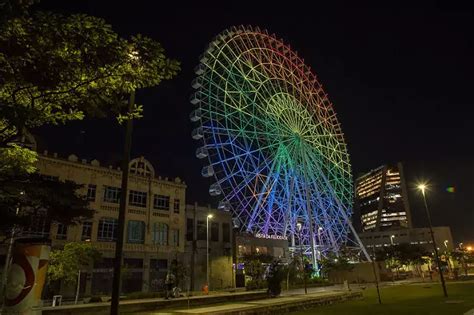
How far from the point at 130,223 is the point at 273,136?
76.2ft

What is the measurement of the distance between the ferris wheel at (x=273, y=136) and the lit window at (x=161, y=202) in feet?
28.4

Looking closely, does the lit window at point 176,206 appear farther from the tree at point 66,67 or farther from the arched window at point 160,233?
the tree at point 66,67

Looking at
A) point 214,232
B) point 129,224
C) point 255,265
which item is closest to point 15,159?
point 129,224

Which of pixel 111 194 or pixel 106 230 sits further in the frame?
pixel 111 194

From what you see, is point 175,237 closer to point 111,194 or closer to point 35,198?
point 111,194

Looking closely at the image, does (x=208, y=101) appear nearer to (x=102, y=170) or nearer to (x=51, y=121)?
(x=102, y=170)

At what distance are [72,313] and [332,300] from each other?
17.7m

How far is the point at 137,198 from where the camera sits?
51062mm

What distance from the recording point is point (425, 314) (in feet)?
61.5

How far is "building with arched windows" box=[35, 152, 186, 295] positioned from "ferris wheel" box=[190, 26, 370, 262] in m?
9.00

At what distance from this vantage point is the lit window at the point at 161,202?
53312 millimetres

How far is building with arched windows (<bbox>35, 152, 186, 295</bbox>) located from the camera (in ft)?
142

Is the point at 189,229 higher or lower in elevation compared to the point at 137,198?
lower

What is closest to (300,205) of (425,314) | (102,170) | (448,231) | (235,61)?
(235,61)
